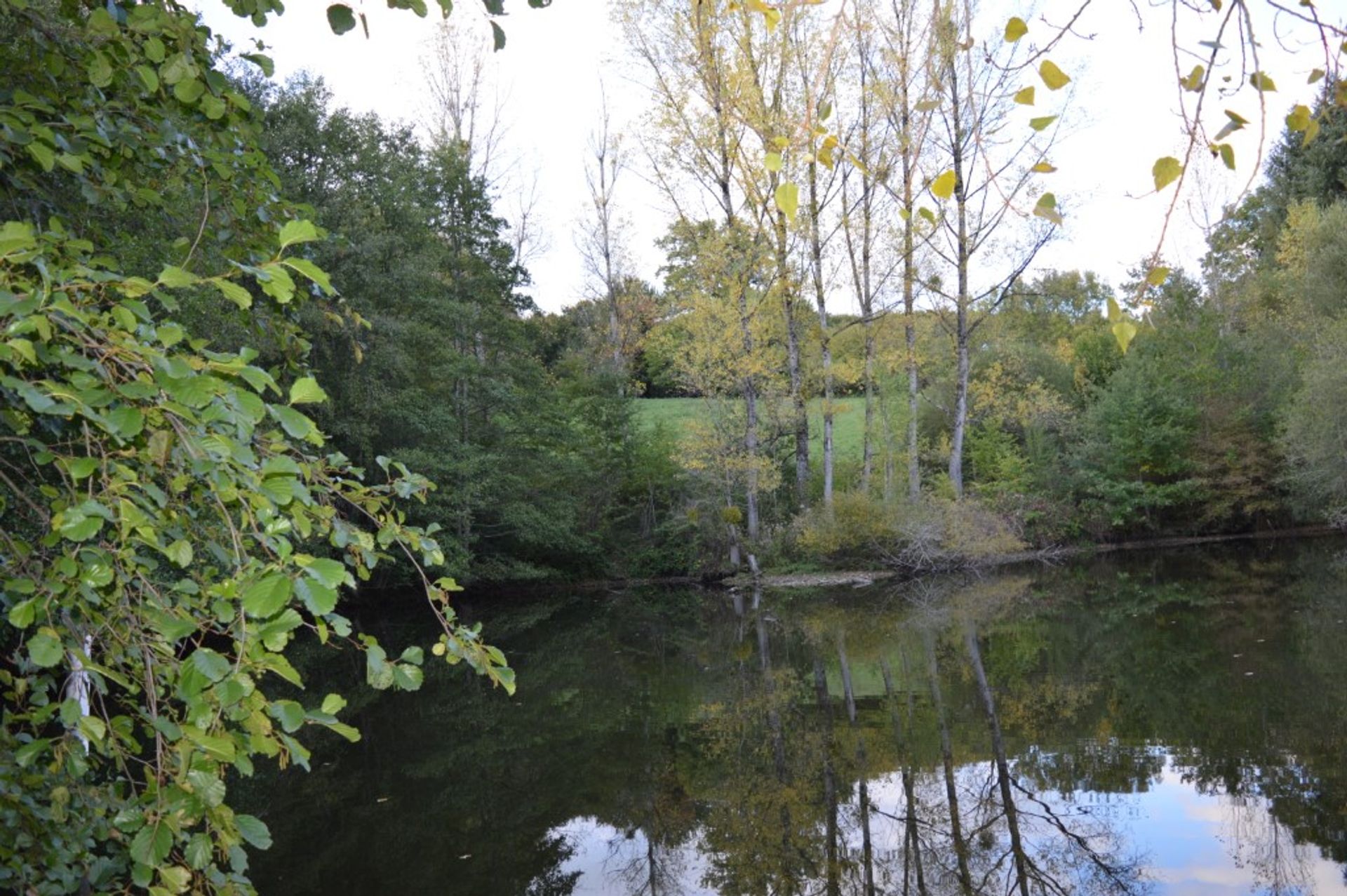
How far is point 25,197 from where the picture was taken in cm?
238

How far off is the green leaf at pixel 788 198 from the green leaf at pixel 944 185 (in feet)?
0.72

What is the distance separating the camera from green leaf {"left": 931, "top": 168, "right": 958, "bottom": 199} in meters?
1.44

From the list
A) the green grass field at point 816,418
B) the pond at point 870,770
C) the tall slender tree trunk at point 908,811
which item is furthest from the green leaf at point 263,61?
the green grass field at point 816,418

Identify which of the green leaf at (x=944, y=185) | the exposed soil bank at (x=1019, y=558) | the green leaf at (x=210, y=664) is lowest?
the exposed soil bank at (x=1019, y=558)

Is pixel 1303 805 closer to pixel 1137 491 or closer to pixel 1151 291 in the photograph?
pixel 1151 291

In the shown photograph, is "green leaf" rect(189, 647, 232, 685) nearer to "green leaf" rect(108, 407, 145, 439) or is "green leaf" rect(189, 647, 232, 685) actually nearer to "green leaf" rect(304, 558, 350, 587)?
"green leaf" rect(304, 558, 350, 587)

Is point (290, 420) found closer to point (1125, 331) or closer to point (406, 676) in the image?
point (406, 676)

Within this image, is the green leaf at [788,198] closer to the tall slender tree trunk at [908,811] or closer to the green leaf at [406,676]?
the green leaf at [406,676]

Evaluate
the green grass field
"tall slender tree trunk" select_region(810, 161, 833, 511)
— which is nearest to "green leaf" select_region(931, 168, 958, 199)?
"tall slender tree trunk" select_region(810, 161, 833, 511)

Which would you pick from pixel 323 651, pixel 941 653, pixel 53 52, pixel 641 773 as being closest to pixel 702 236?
pixel 323 651

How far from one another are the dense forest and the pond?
1113mm

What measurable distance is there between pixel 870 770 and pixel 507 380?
594 inches

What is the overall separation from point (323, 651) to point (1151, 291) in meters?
14.5

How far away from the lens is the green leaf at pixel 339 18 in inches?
73.0
